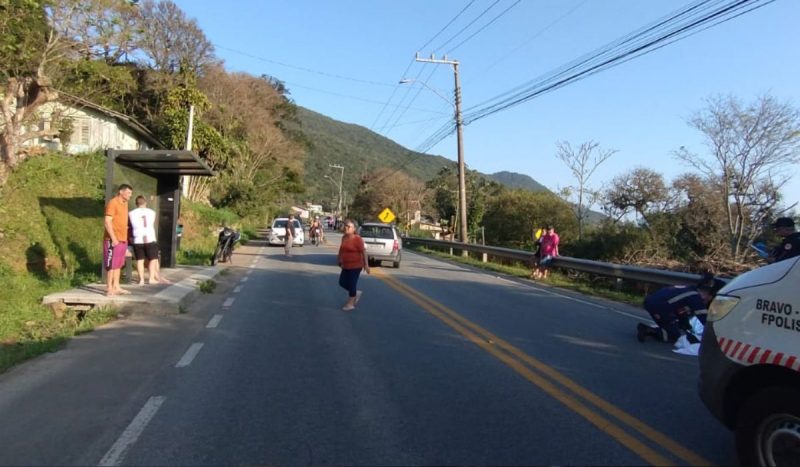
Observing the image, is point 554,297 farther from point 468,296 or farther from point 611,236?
point 611,236

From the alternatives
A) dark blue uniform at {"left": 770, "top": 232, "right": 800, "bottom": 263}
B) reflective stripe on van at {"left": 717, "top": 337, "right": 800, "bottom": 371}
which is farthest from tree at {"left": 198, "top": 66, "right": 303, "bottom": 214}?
reflective stripe on van at {"left": 717, "top": 337, "right": 800, "bottom": 371}

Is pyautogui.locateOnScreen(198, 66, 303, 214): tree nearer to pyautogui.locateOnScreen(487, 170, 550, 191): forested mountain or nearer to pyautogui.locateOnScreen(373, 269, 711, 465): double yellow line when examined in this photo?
pyautogui.locateOnScreen(373, 269, 711, 465): double yellow line

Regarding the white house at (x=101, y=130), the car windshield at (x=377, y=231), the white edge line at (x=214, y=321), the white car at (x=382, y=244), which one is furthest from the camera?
the white house at (x=101, y=130)

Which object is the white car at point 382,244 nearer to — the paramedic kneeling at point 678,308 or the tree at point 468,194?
the paramedic kneeling at point 678,308

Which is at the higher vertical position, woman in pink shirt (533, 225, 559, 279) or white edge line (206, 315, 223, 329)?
woman in pink shirt (533, 225, 559, 279)

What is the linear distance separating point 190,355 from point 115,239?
421 cm

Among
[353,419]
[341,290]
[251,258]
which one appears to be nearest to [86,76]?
[251,258]

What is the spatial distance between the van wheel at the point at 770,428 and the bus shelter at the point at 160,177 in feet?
37.3

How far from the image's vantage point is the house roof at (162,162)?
13.0 metres

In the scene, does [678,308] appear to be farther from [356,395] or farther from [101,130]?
[101,130]

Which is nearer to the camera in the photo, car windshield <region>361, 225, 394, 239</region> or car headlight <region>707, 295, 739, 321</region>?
car headlight <region>707, 295, 739, 321</region>

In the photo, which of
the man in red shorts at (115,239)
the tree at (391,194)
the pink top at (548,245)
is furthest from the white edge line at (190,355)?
the tree at (391,194)

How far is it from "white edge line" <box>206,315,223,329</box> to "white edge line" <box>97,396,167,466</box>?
374 centimetres

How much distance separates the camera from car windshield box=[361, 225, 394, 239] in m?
22.2
